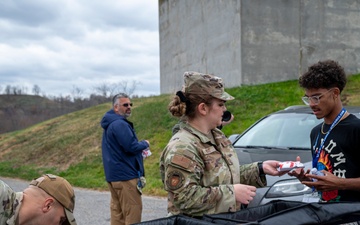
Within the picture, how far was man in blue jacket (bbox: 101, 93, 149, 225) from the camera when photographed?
17.3ft

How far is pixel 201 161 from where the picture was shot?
2.49m

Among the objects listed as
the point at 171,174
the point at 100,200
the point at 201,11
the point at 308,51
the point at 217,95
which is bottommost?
the point at 100,200

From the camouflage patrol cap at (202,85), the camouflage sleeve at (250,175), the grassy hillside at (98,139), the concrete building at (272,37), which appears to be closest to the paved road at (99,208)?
the grassy hillside at (98,139)

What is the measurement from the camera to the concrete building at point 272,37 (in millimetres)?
17656

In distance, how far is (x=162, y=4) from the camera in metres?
25.5

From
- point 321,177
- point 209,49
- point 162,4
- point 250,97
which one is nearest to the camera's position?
point 321,177

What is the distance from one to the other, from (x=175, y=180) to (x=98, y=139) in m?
16.2

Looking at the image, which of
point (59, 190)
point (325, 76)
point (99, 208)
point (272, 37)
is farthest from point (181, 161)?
point (272, 37)

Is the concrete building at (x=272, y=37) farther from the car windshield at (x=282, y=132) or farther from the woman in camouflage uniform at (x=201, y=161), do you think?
the woman in camouflage uniform at (x=201, y=161)

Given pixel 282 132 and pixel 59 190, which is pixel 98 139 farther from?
pixel 59 190

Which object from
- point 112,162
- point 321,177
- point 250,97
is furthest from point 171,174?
point 250,97

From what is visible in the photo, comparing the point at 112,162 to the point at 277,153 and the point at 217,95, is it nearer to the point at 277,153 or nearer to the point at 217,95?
the point at 277,153

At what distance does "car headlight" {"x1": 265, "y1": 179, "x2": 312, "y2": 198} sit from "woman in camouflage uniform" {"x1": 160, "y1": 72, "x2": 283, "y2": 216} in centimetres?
177

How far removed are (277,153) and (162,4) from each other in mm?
21299
